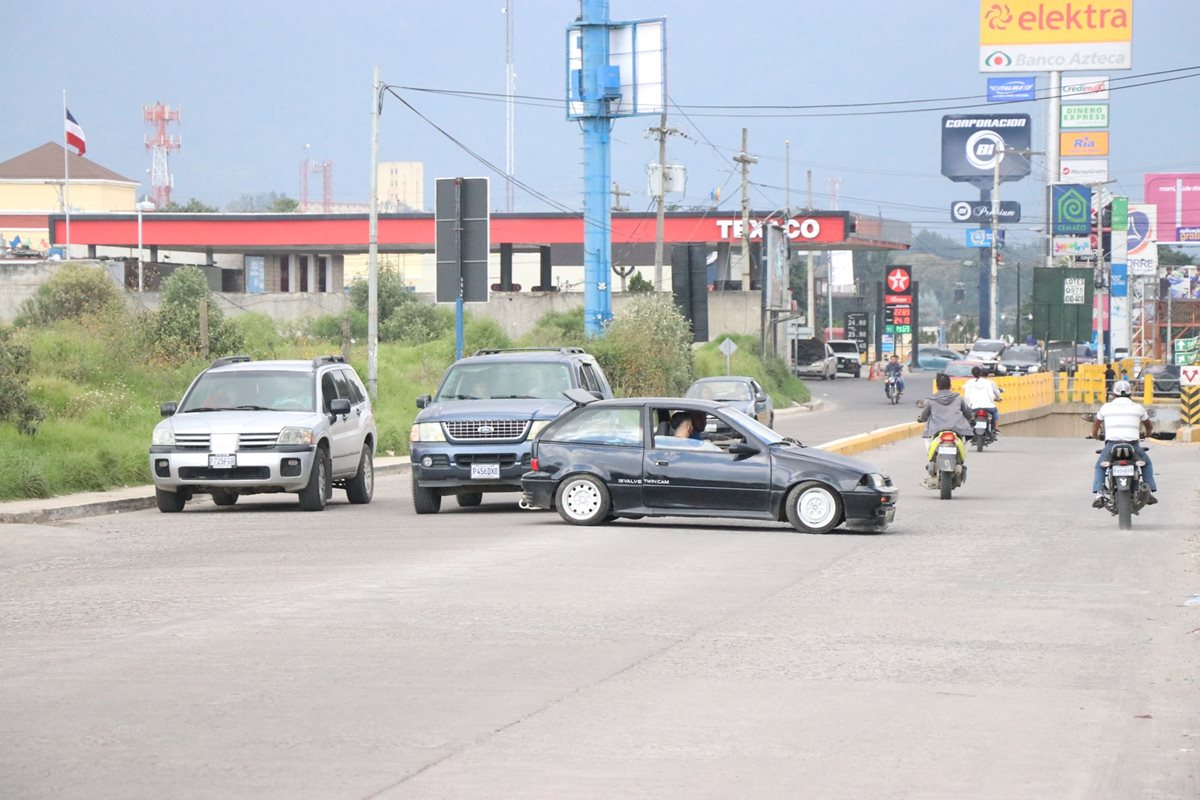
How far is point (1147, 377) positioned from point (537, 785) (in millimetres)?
50994

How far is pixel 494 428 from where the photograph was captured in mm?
20000

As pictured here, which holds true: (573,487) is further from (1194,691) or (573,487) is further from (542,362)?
(1194,691)

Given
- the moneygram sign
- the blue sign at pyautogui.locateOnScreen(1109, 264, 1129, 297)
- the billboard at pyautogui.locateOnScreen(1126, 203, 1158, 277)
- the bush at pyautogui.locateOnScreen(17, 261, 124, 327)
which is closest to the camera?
the bush at pyautogui.locateOnScreen(17, 261, 124, 327)

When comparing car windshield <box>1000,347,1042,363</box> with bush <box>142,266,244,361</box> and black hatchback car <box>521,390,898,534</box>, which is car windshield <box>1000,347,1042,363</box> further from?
black hatchback car <box>521,390,898,534</box>

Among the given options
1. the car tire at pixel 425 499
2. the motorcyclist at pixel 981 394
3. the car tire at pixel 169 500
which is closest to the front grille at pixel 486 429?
the car tire at pixel 425 499

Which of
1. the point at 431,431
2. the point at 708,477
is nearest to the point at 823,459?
the point at 708,477

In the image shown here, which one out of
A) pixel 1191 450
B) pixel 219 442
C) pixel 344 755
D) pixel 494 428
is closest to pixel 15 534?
pixel 219 442

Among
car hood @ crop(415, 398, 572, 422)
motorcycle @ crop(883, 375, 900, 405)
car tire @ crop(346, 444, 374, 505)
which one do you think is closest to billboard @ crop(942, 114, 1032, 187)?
motorcycle @ crop(883, 375, 900, 405)

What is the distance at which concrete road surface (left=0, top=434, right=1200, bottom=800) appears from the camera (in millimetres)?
6938

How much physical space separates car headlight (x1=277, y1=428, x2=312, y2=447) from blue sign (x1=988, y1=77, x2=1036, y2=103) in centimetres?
10115

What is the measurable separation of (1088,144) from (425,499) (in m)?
109

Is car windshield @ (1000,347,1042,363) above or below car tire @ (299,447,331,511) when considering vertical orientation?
above

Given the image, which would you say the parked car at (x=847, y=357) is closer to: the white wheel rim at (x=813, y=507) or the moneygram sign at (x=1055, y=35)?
the moneygram sign at (x=1055, y=35)

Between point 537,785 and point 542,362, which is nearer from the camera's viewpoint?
point 537,785
